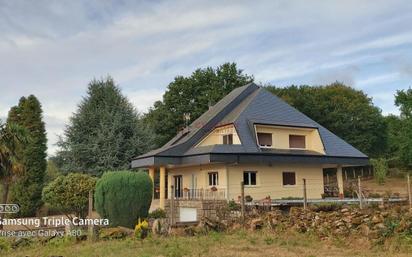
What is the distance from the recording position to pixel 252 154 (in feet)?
87.0

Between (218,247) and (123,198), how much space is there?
26.5 ft

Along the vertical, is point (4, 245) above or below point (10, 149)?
below

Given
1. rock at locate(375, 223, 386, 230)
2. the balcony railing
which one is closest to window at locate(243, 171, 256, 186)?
the balcony railing

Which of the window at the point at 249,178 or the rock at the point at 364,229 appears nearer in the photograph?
the rock at the point at 364,229

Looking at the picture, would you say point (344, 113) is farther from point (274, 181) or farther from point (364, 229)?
point (364, 229)

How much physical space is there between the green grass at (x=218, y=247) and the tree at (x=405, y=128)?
36.2 metres

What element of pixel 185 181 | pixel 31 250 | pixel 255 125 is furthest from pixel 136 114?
pixel 31 250

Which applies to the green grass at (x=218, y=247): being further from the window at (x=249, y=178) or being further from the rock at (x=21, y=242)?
the window at (x=249, y=178)

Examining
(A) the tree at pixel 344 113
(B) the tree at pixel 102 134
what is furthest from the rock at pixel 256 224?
(A) the tree at pixel 344 113

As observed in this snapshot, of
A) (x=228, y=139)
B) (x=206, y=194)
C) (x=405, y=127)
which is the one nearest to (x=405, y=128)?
(x=405, y=127)

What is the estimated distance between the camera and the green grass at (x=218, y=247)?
10125 millimetres

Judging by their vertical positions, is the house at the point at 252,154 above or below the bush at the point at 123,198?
above

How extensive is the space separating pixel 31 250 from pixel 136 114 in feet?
79.5

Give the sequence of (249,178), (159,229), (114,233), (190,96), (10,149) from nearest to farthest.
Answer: (114,233)
(159,229)
(10,149)
(249,178)
(190,96)
